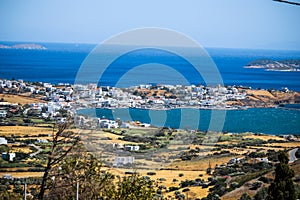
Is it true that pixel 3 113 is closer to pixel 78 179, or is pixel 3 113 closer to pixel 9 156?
pixel 9 156

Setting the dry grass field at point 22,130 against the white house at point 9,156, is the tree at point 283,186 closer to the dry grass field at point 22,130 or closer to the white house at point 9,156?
the white house at point 9,156

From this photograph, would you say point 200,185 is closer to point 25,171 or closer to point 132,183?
Answer: point 25,171

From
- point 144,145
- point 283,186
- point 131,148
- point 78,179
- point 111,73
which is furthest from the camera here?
point 111,73

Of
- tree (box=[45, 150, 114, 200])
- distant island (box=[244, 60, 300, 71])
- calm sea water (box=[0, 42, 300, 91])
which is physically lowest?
tree (box=[45, 150, 114, 200])

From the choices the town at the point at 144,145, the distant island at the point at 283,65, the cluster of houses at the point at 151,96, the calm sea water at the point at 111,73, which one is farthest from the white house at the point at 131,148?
the distant island at the point at 283,65

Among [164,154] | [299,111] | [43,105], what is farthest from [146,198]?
[299,111]

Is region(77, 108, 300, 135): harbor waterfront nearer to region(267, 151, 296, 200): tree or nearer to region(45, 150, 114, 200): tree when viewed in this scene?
region(267, 151, 296, 200): tree

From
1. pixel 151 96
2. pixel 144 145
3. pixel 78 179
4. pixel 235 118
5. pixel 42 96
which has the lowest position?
pixel 144 145

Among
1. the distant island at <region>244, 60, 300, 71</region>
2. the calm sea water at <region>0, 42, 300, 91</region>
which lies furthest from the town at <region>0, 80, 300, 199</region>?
the distant island at <region>244, 60, 300, 71</region>

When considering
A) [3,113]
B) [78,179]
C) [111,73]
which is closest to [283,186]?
[78,179]

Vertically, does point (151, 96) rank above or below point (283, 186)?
above
